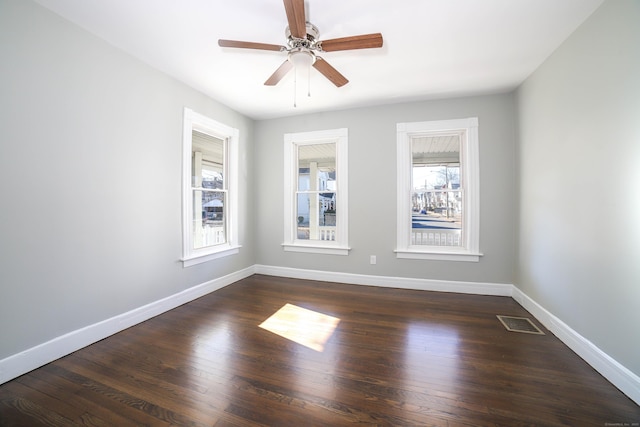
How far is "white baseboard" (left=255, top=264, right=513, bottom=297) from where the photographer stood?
132 inches

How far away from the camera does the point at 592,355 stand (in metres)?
1.89

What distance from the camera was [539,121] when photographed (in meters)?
2.65

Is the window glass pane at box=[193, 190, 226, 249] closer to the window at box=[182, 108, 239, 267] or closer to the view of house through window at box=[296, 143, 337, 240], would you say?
the window at box=[182, 108, 239, 267]

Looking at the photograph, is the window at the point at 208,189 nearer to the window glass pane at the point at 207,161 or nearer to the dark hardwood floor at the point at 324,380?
the window glass pane at the point at 207,161

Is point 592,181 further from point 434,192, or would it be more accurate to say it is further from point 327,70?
point 327,70

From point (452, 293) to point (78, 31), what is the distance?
477cm

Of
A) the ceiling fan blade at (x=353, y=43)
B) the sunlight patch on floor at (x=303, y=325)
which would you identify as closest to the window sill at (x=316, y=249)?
the sunlight patch on floor at (x=303, y=325)

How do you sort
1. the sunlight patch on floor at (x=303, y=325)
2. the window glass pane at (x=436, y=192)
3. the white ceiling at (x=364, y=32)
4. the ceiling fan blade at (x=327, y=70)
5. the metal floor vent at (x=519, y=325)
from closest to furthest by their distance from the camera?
the white ceiling at (x=364, y=32), the ceiling fan blade at (x=327, y=70), the sunlight patch on floor at (x=303, y=325), the metal floor vent at (x=519, y=325), the window glass pane at (x=436, y=192)

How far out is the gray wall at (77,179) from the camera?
175 centimetres

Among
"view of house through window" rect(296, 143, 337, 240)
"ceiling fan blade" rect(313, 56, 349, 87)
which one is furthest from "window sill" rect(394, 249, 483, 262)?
"ceiling fan blade" rect(313, 56, 349, 87)

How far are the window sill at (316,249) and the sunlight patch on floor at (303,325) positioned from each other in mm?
1221

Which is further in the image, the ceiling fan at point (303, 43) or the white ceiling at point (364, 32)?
the white ceiling at point (364, 32)

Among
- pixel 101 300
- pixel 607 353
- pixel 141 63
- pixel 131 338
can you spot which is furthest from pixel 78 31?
pixel 607 353

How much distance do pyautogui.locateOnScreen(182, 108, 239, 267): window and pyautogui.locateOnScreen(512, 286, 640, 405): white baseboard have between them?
385 cm
